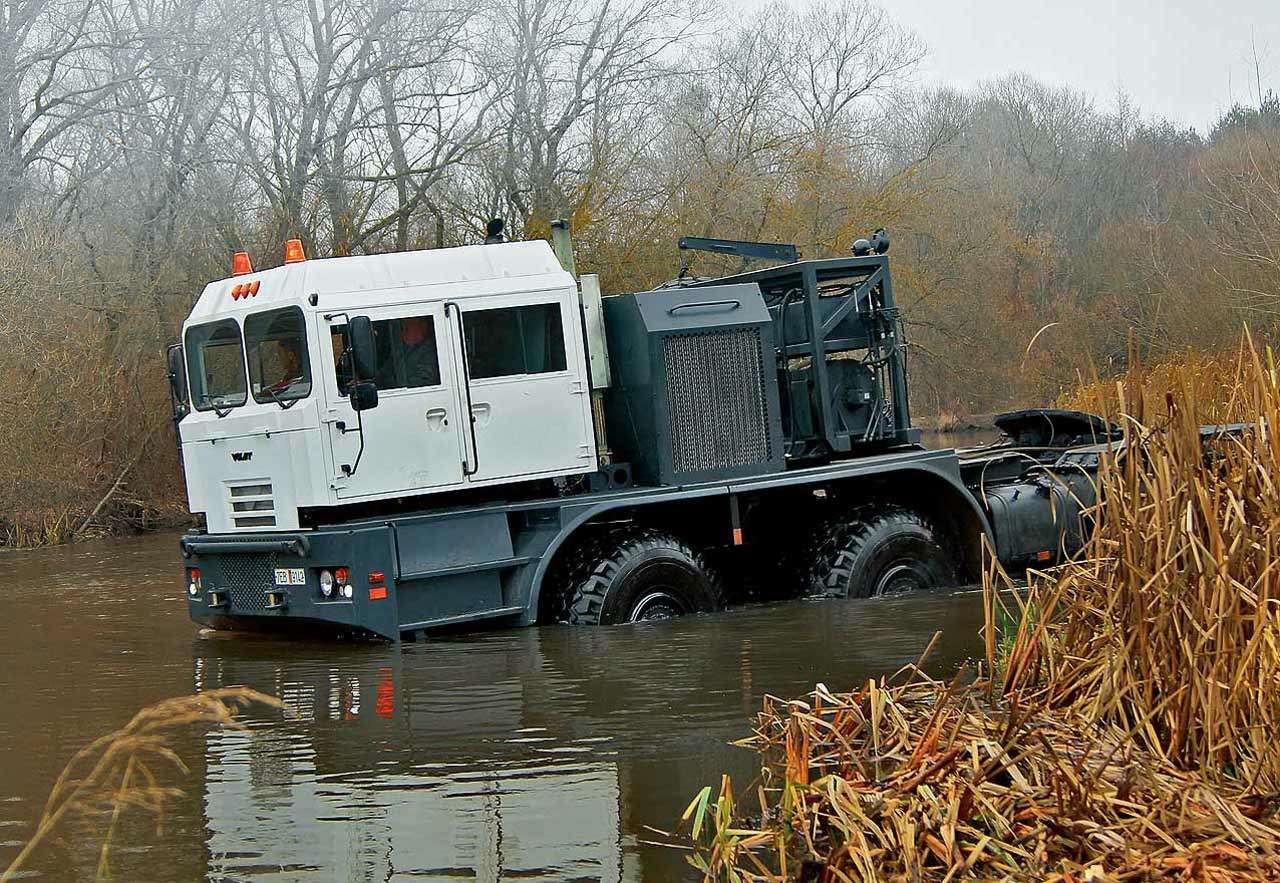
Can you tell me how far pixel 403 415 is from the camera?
9.94 metres

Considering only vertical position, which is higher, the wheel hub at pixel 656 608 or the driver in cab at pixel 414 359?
the driver in cab at pixel 414 359

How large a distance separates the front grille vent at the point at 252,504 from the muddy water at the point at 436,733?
93 cm

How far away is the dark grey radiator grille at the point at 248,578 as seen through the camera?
33.4 feet

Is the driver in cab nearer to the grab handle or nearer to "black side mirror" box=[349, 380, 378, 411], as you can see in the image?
"black side mirror" box=[349, 380, 378, 411]

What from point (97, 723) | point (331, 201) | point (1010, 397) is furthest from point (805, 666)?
point (1010, 397)

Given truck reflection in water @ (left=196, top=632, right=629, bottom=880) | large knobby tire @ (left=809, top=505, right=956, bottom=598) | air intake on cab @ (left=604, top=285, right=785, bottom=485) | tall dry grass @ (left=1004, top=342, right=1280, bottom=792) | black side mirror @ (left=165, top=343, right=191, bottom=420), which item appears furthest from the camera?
large knobby tire @ (left=809, top=505, right=956, bottom=598)

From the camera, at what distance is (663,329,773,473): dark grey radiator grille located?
10.8 meters

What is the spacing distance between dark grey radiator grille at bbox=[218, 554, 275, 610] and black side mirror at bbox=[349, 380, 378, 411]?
49.6 inches

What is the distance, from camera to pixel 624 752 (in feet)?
23.0

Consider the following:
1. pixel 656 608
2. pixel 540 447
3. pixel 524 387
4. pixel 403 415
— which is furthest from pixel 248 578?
pixel 656 608

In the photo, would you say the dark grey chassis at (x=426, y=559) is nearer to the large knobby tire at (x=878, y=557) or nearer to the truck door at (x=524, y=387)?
the truck door at (x=524, y=387)

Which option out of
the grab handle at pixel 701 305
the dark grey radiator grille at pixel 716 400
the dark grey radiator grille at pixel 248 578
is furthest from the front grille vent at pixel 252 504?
the grab handle at pixel 701 305

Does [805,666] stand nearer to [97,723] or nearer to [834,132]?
[97,723]

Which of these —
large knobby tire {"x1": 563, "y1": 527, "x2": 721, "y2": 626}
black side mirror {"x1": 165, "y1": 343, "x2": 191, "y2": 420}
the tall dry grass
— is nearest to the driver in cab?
large knobby tire {"x1": 563, "y1": 527, "x2": 721, "y2": 626}
